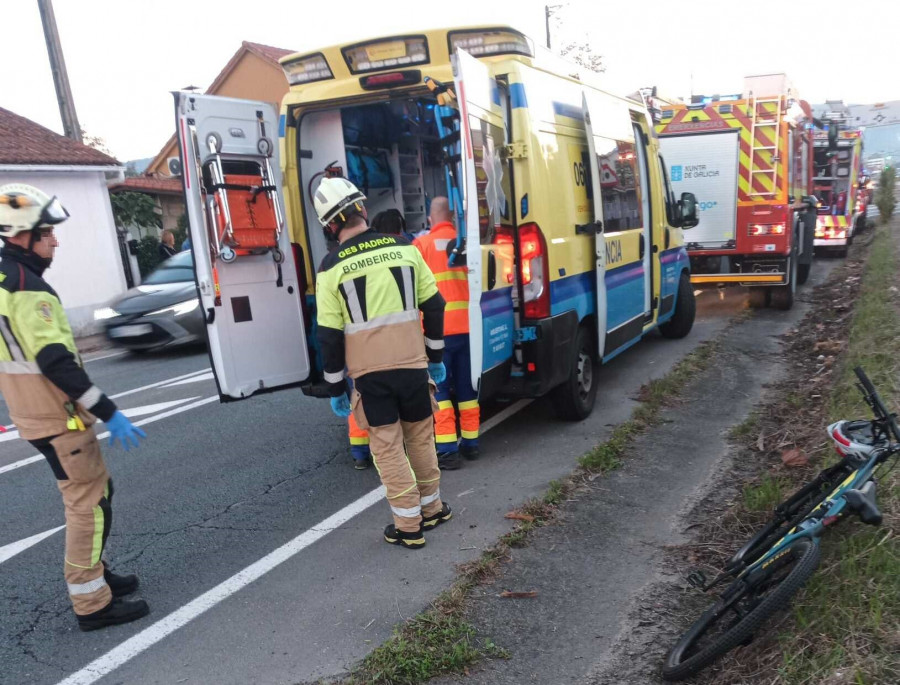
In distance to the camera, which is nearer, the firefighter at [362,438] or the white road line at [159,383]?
the firefighter at [362,438]

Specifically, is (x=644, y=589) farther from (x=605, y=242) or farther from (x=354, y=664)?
(x=605, y=242)

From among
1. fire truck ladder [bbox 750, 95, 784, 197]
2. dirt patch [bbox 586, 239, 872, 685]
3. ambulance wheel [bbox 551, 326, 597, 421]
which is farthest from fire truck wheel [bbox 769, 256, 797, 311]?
ambulance wheel [bbox 551, 326, 597, 421]

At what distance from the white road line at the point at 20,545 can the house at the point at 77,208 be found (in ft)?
34.7

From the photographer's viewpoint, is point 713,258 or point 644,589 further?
point 713,258

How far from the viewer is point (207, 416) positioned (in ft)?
22.5

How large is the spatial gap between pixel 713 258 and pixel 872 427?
7.94m

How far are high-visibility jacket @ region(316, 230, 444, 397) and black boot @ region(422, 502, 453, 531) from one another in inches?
34.9

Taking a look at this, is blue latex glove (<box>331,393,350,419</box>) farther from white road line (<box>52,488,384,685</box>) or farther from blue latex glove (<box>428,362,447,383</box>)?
blue latex glove (<box>428,362,447,383</box>)

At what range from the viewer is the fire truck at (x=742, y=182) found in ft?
33.0

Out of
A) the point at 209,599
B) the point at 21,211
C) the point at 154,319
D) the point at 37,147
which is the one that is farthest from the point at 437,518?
the point at 37,147

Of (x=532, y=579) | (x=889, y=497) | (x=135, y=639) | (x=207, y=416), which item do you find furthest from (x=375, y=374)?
(x=207, y=416)

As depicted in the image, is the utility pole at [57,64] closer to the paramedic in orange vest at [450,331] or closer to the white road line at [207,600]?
the paramedic in orange vest at [450,331]

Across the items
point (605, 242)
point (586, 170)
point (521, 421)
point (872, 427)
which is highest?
point (586, 170)

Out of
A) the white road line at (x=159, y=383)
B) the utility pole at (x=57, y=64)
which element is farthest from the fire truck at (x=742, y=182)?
the utility pole at (x=57, y=64)
